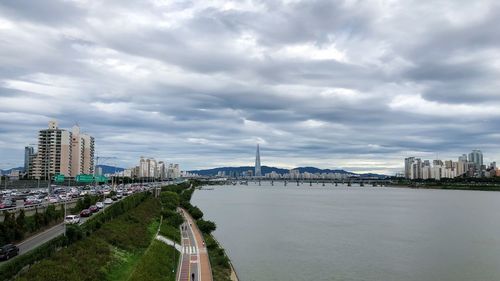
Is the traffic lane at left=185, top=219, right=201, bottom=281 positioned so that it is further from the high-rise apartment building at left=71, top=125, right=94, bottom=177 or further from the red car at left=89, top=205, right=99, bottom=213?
the high-rise apartment building at left=71, top=125, right=94, bottom=177

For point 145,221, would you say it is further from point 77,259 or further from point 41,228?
point 77,259

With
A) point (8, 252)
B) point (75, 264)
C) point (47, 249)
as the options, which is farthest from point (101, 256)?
point (8, 252)

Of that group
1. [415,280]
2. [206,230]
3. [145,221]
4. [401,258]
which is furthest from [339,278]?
[145,221]

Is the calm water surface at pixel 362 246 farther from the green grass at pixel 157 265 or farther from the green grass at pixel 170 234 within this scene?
the green grass at pixel 157 265

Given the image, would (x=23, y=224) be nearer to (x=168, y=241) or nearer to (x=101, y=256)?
(x=101, y=256)

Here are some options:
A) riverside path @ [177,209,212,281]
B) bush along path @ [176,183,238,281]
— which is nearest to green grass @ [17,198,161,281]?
riverside path @ [177,209,212,281]

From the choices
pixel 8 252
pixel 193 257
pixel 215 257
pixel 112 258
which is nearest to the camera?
pixel 8 252
